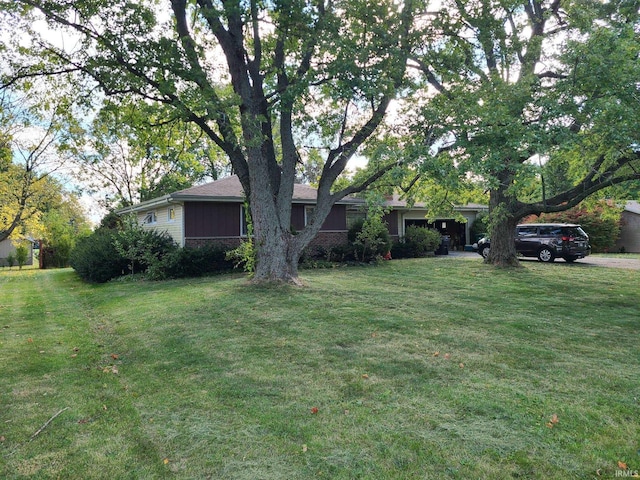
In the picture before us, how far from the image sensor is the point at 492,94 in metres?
8.84

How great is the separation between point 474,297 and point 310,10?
770cm

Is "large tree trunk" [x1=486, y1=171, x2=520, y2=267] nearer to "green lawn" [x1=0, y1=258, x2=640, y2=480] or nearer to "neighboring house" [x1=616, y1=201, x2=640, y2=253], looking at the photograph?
"green lawn" [x1=0, y1=258, x2=640, y2=480]

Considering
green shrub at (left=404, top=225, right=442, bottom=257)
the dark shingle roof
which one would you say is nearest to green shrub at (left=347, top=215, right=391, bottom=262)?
the dark shingle roof

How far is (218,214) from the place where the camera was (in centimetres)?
1647

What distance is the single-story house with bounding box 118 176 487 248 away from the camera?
51.8 feet

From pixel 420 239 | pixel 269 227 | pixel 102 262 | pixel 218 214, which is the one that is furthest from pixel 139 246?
pixel 420 239

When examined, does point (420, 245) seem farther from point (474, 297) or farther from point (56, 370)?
point (56, 370)

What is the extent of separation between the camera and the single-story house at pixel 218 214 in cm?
1579

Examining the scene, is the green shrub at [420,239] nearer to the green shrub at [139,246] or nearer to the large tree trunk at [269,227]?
the large tree trunk at [269,227]

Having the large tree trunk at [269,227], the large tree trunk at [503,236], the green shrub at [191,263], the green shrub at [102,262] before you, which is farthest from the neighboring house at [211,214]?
the large tree trunk at [503,236]

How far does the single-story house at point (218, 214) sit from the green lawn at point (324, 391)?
754 centimetres

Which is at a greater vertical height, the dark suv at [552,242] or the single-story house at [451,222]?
the single-story house at [451,222]

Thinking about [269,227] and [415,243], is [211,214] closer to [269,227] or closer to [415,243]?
[269,227]

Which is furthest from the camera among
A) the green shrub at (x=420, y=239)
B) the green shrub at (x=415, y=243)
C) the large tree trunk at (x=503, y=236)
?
the green shrub at (x=420, y=239)
